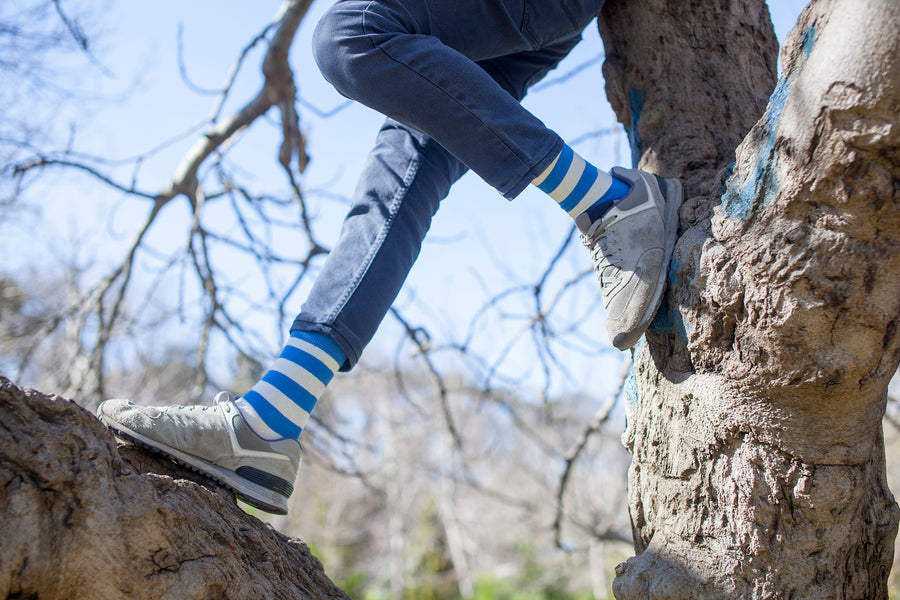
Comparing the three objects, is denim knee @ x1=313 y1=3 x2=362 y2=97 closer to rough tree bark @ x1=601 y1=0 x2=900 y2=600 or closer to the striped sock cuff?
the striped sock cuff

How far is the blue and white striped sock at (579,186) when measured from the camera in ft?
4.44

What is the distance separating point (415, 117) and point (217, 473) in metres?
0.84

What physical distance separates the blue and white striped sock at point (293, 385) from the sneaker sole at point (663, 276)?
627 millimetres

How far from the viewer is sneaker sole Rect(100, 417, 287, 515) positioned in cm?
125

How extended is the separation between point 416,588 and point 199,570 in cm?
1078

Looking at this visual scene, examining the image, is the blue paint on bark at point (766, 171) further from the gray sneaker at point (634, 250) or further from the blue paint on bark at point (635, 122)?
the blue paint on bark at point (635, 122)

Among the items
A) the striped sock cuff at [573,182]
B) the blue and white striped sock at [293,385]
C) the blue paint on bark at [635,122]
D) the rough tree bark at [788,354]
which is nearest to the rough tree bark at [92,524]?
the blue and white striped sock at [293,385]

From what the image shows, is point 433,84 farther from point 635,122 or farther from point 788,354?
point 788,354

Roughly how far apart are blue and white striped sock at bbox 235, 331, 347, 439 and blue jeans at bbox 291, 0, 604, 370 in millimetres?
34

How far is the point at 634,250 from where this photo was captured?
1.32 meters

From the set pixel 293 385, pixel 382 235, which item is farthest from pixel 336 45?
pixel 293 385

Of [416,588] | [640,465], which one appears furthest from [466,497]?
[640,465]

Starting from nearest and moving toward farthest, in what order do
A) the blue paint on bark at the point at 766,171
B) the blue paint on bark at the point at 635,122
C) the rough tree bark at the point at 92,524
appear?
1. the rough tree bark at the point at 92,524
2. the blue paint on bark at the point at 766,171
3. the blue paint on bark at the point at 635,122

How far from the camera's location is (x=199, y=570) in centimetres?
108
